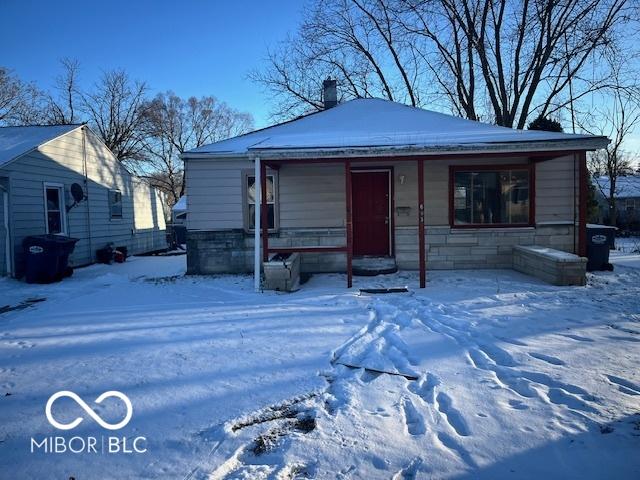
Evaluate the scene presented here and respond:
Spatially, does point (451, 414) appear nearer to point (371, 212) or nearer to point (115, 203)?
point (371, 212)

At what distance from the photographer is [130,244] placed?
15867 mm

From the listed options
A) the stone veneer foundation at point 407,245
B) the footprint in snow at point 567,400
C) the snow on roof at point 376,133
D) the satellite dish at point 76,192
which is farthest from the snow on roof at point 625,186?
the satellite dish at point 76,192

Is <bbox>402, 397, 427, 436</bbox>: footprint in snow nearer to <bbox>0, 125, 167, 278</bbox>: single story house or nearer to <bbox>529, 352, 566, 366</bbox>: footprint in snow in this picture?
<bbox>529, 352, 566, 366</bbox>: footprint in snow

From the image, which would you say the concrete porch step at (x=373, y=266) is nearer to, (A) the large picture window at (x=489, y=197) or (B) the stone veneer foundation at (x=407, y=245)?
(B) the stone veneer foundation at (x=407, y=245)

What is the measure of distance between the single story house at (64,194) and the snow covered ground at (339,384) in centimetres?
435

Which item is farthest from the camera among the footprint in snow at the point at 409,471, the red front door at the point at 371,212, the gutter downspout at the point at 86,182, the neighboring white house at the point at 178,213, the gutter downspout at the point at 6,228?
the neighboring white house at the point at 178,213

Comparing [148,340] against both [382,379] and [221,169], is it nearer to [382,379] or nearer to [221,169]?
[382,379]

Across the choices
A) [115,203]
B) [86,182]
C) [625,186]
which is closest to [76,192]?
[86,182]

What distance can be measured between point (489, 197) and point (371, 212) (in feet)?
9.53

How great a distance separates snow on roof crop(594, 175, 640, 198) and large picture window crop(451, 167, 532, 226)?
29584mm

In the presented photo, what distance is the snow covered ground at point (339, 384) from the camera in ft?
8.22

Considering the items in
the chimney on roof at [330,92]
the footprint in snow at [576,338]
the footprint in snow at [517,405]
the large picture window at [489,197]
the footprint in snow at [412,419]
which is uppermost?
the chimney on roof at [330,92]

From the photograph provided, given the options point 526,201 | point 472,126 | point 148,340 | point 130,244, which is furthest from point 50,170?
point 526,201

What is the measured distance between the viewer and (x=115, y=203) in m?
14.9
